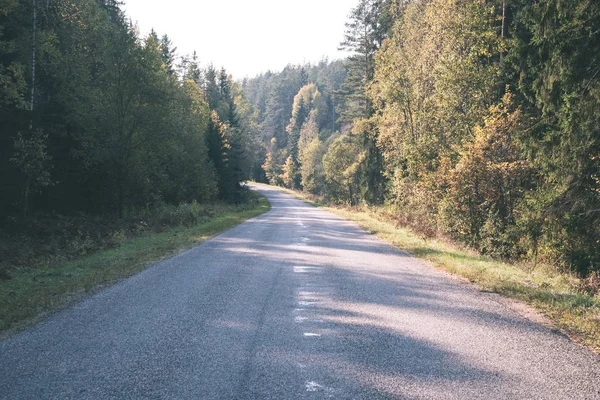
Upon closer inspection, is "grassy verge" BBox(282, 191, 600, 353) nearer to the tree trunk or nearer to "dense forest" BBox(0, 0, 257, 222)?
the tree trunk

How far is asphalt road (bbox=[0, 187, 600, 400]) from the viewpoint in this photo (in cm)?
374

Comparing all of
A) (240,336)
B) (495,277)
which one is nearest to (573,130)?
(495,277)

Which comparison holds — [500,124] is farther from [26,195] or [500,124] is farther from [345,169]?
[345,169]

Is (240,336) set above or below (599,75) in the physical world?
below

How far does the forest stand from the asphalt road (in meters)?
5.42

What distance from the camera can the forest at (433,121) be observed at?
956 centimetres

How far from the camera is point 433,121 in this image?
18.5 metres

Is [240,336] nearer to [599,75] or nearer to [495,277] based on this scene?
[495,277]

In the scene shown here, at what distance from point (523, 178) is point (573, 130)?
565 centimetres

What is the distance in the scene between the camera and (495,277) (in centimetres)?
892

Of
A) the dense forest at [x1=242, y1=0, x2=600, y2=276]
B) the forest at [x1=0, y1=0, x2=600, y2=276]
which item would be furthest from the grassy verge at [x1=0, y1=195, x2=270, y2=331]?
the dense forest at [x1=242, y1=0, x2=600, y2=276]

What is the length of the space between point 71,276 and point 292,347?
721 cm

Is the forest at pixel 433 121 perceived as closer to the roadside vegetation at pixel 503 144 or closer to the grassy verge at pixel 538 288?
the roadside vegetation at pixel 503 144

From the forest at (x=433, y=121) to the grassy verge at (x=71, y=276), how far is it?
515cm
